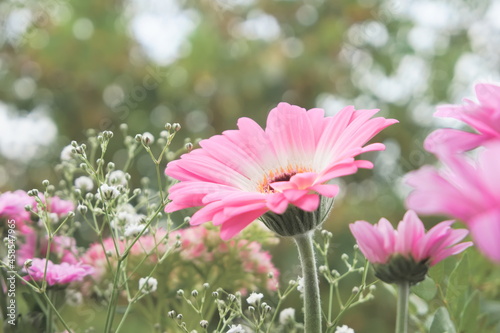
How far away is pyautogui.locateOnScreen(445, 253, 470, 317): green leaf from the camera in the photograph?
0.25m

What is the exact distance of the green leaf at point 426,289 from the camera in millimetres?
265

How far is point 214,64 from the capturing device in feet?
5.21

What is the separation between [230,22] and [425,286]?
5.39ft

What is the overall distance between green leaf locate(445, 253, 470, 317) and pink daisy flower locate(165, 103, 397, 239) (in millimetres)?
74

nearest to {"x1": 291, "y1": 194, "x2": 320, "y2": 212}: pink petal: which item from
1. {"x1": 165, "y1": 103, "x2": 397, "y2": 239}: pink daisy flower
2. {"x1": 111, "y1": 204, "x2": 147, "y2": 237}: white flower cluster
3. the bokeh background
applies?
{"x1": 165, "y1": 103, "x2": 397, "y2": 239}: pink daisy flower

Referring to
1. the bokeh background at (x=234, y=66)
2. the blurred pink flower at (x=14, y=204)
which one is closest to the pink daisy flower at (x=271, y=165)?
the blurred pink flower at (x=14, y=204)

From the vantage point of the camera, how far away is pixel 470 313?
257mm

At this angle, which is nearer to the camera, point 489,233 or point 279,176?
point 489,233

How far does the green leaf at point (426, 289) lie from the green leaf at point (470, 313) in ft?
0.05

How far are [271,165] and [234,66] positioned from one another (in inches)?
54.7

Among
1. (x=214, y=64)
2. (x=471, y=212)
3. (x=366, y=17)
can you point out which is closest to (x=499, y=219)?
(x=471, y=212)

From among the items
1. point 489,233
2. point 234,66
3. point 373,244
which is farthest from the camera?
point 234,66

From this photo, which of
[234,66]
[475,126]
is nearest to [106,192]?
[475,126]

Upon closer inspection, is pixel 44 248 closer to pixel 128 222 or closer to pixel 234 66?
pixel 128 222
